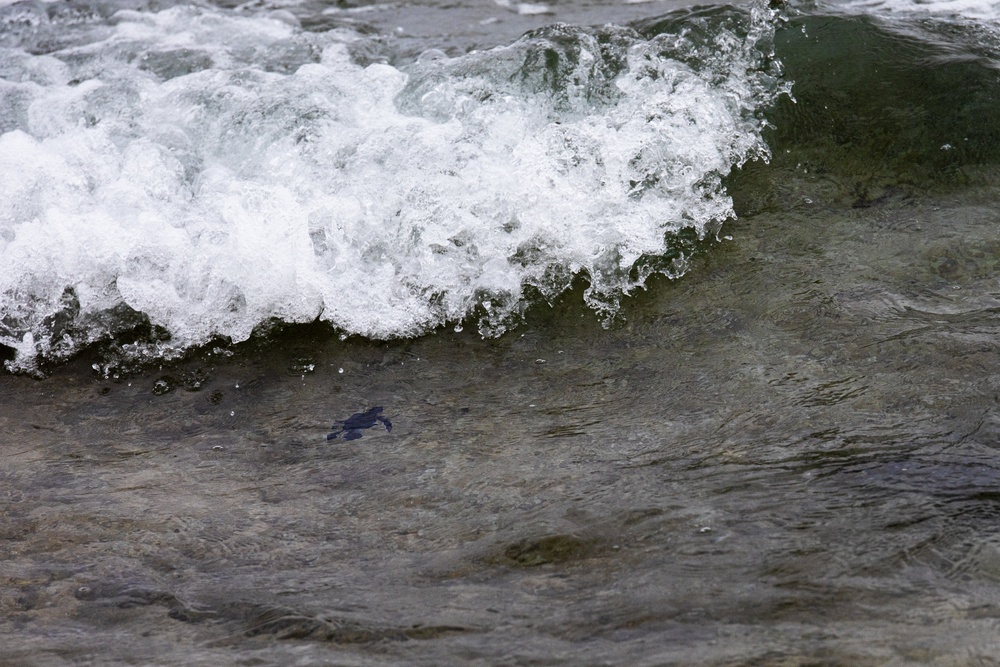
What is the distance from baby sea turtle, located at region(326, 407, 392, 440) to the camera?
244cm

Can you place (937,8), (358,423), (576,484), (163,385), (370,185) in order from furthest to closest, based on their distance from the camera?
(937,8), (370,185), (163,385), (358,423), (576,484)

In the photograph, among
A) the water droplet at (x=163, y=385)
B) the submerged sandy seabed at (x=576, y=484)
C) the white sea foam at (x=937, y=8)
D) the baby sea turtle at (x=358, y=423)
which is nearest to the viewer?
the submerged sandy seabed at (x=576, y=484)

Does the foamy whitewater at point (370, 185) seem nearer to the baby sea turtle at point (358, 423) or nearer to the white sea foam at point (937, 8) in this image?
the baby sea turtle at point (358, 423)

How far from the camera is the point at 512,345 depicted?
9.20 feet

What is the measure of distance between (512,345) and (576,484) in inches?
31.3

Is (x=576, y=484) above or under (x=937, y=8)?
under

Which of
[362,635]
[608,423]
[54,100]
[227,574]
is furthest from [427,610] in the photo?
[54,100]

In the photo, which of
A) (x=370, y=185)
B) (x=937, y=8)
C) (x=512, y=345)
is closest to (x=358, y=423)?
(x=512, y=345)

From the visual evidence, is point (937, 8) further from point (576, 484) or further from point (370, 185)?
point (576, 484)

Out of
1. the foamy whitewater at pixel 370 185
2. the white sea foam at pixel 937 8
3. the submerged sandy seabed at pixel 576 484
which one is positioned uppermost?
the white sea foam at pixel 937 8

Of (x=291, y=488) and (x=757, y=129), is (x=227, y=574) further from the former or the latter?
(x=757, y=129)

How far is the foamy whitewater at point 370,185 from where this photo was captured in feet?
9.69

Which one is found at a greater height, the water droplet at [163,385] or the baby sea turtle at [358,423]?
the water droplet at [163,385]

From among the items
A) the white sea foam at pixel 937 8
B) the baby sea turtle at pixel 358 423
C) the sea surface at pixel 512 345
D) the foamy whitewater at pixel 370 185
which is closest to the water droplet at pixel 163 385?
the sea surface at pixel 512 345
